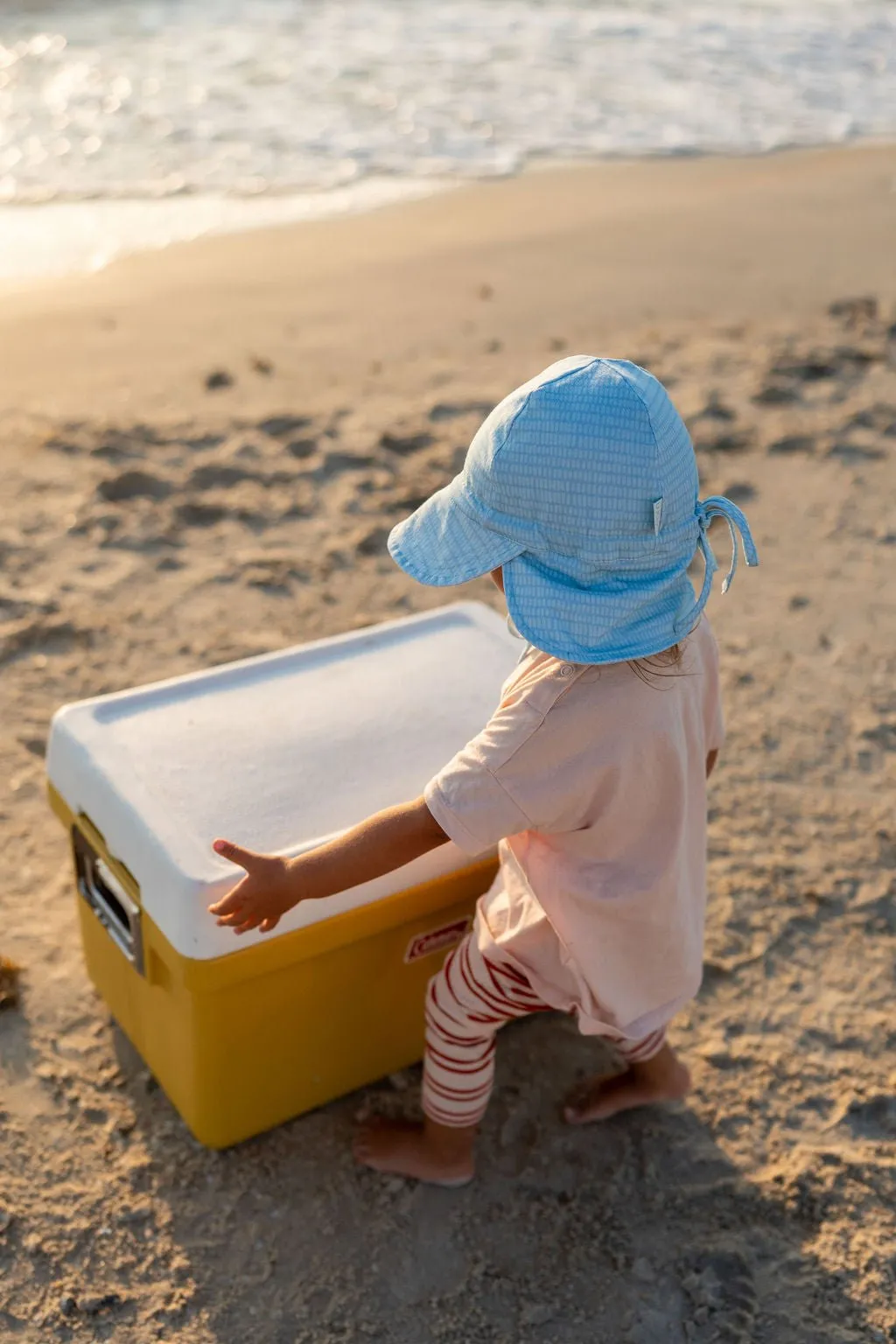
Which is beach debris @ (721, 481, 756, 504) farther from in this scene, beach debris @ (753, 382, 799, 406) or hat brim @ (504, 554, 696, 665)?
hat brim @ (504, 554, 696, 665)

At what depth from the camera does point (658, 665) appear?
60.7 inches

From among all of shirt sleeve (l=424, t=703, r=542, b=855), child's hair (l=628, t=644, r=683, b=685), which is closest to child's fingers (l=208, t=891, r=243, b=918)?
Answer: shirt sleeve (l=424, t=703, r=542, b=855)

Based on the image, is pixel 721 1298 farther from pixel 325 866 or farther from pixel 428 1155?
pixel 325 866

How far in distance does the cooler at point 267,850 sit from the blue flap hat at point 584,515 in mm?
470

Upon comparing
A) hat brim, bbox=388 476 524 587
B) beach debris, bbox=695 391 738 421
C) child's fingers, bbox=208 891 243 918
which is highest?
hat brim, bbox=388 476 524 587

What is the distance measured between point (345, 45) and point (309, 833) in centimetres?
707

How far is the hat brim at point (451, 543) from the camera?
1454 millimetres

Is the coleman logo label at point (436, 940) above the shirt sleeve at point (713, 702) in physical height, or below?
below

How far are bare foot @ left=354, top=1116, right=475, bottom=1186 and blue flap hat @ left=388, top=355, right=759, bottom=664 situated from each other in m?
0.83

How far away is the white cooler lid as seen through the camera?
5.65 feet

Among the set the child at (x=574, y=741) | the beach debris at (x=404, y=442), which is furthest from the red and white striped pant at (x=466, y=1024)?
the beach debris at (x=404, y=442)

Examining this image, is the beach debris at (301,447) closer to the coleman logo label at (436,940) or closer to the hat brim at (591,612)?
the coleman logo label at (436,940)

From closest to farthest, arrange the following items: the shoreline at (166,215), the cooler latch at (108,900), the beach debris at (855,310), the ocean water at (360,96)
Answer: the cooler latch at (108,900) < the beach debris at (855,310) < the shoreline at (166,215) < the ocean water at (360,96)

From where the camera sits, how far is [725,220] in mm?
5469
